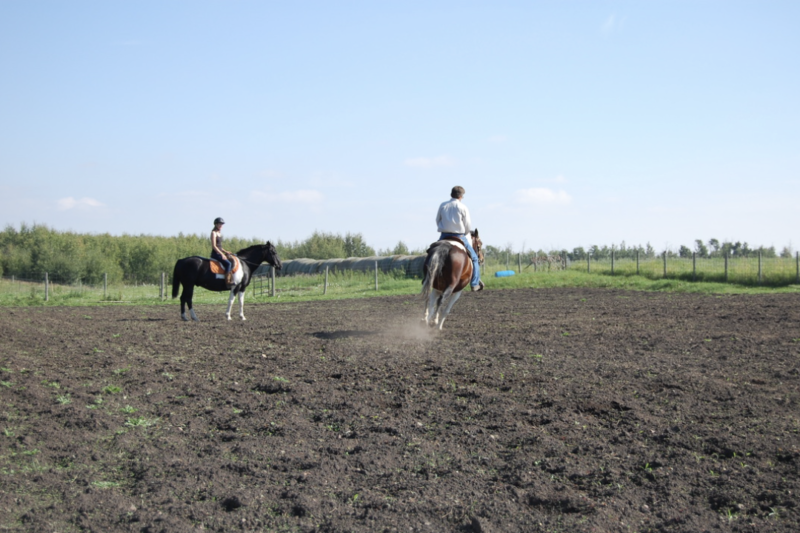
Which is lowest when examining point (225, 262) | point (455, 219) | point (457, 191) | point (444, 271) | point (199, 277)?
point (199, 277)

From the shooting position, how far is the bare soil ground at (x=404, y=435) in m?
3.67

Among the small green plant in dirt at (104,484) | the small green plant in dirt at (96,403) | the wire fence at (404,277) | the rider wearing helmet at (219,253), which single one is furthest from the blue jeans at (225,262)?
the wire fence at (404,277)

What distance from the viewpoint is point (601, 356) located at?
8781 mm

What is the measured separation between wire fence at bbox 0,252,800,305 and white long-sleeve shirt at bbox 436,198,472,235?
1586cm

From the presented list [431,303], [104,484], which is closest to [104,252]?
[431,303]

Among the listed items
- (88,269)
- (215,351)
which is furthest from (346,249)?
(215,351)

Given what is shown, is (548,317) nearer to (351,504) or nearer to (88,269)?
(351,504)

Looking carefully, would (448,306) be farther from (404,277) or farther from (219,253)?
(404,277)

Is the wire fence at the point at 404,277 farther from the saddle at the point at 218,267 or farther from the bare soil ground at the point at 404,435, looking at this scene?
the bare soil ground at the point at 404,435

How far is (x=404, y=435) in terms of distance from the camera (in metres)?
5.12

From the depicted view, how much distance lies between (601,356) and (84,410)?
6.46m

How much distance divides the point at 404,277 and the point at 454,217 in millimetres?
25804

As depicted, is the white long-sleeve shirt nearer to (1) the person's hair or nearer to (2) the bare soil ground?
(1) the person's hair

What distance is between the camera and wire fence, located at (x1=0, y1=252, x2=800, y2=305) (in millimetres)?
25844
